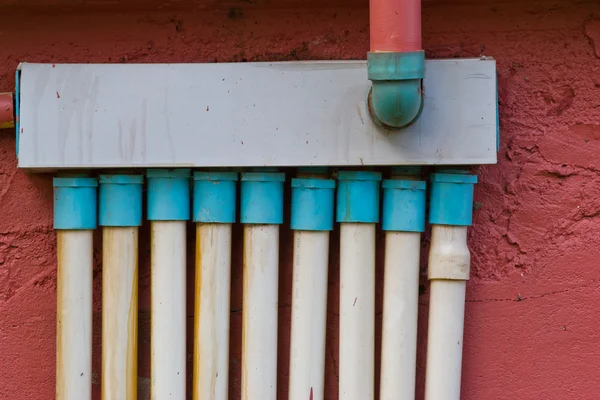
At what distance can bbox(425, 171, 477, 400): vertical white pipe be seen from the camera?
A: 40.0 inches

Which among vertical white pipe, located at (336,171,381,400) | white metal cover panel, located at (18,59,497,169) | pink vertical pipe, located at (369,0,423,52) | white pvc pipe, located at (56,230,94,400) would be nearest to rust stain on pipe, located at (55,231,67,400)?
white pvc pipe, located at (56,230,94,400)

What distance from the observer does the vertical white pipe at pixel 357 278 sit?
1.02 meters

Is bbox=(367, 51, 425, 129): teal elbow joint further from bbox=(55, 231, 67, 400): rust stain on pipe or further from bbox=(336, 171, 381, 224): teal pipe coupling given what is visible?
bbox=(55, 231, 67, 400): rust stain on pipe

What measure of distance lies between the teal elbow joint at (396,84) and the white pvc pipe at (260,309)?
23cm

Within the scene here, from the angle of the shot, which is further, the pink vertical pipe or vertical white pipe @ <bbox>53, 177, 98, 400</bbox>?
vertical white pipe @ <bbox>53, 177, 98, 400</bbox>

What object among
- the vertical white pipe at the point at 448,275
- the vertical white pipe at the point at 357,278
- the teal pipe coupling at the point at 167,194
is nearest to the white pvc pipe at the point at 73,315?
the teal pipe coupling at the point at 167,194

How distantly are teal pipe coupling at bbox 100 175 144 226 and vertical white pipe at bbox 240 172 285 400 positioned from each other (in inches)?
6.0

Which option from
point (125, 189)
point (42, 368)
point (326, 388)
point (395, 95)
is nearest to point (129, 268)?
point (125, 189)

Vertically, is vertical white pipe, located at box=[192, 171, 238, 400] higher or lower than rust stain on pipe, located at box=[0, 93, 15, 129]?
lower

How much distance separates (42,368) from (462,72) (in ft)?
2.40

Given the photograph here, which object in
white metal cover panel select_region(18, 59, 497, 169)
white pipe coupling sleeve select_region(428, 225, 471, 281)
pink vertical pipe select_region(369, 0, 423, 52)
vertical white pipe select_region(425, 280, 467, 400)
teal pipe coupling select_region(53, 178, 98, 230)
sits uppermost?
pink vertical pipe select_region(369, 0, 423, 52)

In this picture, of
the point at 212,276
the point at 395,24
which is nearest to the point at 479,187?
the point at 395,24

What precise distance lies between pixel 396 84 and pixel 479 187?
9.5 inches

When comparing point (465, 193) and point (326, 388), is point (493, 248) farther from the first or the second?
point (326, 388)
